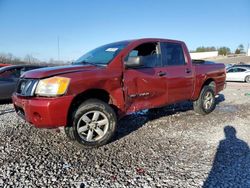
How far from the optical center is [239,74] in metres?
20.1

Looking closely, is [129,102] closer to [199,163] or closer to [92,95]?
[92,95]

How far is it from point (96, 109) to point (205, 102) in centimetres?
349

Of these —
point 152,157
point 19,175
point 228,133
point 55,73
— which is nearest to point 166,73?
point 228,133

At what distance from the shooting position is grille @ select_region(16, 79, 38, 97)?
374 centimetres

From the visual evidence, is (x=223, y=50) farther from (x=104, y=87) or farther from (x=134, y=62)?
(x=104, y=87)

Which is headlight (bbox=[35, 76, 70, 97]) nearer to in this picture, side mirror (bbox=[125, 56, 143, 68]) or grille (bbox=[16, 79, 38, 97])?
grille (bbox=[16, 79, 38, 97])

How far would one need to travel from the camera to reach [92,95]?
417 cm

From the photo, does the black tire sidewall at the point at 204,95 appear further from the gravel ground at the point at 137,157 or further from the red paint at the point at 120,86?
the gravel ground at the point at 137,157

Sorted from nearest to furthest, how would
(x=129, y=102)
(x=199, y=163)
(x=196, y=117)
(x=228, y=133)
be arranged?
(x=199, y=163), (x=129, y=102), (x=228, y=133), (x=196, y=117)

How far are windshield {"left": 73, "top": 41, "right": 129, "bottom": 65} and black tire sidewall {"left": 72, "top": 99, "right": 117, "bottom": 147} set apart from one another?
83cm

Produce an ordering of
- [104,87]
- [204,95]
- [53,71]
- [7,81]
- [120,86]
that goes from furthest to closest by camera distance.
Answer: [7,81] < [204,95] < [120,86] < [104,87] < [53,71]

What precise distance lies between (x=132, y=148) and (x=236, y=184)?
5.46 ft

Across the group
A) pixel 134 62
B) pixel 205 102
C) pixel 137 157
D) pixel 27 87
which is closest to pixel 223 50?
pixel 205 102

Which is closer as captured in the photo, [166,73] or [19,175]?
[19,175]
